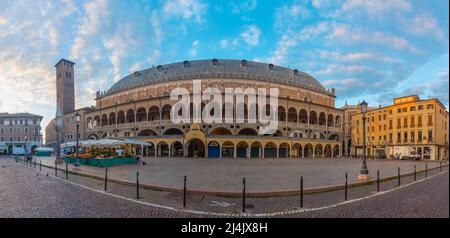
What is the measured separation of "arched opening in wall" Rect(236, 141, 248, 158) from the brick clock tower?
61704mm

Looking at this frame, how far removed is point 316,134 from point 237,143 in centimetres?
2134

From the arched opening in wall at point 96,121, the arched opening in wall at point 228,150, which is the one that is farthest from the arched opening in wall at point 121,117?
the arched opening in wall at point 228,150

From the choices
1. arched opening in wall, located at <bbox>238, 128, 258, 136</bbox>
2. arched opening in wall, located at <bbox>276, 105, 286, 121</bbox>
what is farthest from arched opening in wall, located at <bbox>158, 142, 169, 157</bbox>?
arched opening in wall, located at <bbox>276, 105, 286, 121</bbox>

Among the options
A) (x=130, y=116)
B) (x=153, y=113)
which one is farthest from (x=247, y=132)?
(x=130, y=116)

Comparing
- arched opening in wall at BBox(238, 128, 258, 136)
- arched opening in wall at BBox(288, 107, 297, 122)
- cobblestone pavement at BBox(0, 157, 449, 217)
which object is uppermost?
arched opening in wall at BBox(288, 107, 297, 122)

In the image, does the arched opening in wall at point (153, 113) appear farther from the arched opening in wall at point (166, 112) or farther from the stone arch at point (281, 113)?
the stone arch at point (281, 113)

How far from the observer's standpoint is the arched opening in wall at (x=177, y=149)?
155 ft

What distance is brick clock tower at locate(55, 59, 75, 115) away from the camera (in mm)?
78938

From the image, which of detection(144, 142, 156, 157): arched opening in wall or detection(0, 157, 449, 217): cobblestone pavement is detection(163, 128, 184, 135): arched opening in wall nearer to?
detection(144, 142, 156, 157): arched opening in wall

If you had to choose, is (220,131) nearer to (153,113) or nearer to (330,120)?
(153,113)
